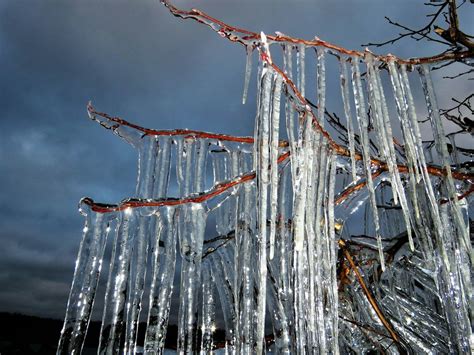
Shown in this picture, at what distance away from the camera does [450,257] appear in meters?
1.54

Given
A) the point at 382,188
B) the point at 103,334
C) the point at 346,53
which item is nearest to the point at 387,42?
the point at 382,188

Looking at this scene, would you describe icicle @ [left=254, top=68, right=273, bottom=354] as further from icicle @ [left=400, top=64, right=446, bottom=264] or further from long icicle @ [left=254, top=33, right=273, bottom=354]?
icicle @ [left=400, top=64, right=446, bottom=264]

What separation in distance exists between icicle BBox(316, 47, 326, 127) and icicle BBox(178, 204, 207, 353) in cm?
66

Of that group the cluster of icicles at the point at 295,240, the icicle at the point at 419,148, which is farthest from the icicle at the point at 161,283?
the icicle at the point at 419,148

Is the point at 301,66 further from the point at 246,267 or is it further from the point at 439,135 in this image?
the point at 246,267

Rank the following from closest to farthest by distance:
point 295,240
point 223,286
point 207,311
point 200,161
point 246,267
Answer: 1. point 295,240
2. point 246,267
3. point 200,161
4. point 223,286
5. point 207,311

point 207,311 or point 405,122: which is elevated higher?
point 405,122

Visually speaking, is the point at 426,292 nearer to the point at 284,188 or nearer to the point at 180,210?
the point at 284,188

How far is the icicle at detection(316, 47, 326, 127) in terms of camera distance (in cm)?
134

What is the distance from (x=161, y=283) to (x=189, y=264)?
0.52 feet

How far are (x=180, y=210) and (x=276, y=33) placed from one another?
855 mm

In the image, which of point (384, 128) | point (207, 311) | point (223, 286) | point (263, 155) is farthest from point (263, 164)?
point (207, 311)

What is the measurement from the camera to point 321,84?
1.35m

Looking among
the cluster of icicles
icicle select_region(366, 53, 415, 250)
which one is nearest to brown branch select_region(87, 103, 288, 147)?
the cluster of icicles
